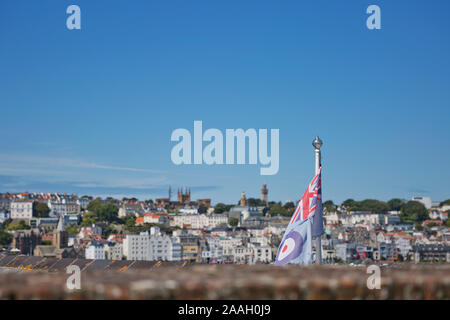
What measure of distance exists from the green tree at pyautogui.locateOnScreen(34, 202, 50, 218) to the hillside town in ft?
0.70

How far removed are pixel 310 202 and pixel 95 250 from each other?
4478 inches

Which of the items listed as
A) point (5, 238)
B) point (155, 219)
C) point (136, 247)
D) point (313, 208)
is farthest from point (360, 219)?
point (313, 208)

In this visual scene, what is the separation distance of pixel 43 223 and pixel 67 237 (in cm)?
3503

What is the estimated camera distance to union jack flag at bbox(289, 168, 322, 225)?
42.6ft

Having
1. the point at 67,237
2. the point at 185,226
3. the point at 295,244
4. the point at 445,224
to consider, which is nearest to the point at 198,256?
the point at 67,237

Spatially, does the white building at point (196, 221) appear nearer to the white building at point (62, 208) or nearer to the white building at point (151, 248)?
the white building at point (62, 208)

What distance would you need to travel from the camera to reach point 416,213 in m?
200

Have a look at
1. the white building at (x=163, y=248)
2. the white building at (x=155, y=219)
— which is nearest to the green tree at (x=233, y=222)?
the white building at (x=155, y=219)

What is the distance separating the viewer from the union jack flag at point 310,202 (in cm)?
1299

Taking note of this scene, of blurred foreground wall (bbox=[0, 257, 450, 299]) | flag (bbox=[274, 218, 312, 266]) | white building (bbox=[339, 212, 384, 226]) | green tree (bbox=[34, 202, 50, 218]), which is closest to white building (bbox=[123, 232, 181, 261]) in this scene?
green tree (bbox=[34, 202, 50, 218])

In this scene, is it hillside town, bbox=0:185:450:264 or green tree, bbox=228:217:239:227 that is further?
green tree, bbox=228:217:239:227

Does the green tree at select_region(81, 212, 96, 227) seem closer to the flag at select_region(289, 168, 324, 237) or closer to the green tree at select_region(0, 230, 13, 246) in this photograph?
the green tree at select_region(0, 230, 13, 246)
